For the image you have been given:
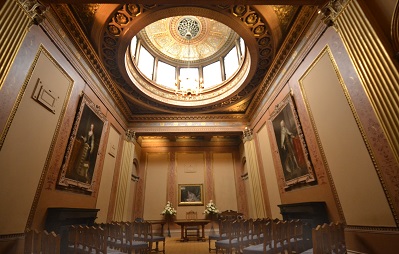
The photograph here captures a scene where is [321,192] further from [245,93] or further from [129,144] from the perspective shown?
[129,144]

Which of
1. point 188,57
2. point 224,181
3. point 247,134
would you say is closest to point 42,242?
point 247,134

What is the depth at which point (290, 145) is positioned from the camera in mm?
6145

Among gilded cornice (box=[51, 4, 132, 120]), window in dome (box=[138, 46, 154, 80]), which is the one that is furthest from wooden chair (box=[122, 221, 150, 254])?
window in dome (box=[138, 46, 154, 80])

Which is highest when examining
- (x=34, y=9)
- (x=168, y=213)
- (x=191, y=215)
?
(x=34, y=9)

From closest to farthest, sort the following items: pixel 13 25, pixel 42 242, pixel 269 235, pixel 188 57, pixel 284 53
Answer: pixel 42 242 → pixel 13 25 → pixel 269 235 → pixel 284 53 → pixel 188 57

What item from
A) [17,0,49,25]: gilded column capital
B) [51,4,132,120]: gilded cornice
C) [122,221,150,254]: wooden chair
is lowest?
[122,221,150,254]: wooden chair

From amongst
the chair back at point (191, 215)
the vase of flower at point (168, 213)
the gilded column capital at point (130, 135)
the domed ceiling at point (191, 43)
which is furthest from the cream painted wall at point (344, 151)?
the vase of flower at point (168, 213)

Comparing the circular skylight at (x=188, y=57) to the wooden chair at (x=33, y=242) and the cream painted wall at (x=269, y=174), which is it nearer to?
the cream painted wall at (x=269, y=174)

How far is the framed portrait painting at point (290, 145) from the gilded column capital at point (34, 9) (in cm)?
601

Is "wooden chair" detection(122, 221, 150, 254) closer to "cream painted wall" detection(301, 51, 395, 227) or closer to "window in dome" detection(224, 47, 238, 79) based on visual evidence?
"cream painted wall" detection(301, 51, 395, 227)

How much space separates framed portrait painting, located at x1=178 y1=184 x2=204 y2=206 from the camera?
1143cm

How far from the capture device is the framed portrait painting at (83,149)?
5203mm

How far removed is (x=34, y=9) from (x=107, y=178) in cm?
545

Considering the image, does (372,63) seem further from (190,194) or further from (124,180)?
(190,194)
